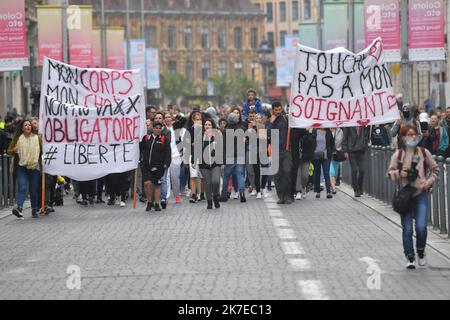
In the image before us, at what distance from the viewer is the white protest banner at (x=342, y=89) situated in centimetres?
2267

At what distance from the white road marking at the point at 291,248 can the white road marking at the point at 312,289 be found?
2673mm

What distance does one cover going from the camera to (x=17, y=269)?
14.1m

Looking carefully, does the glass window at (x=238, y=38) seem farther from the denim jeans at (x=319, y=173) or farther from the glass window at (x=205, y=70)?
the denim jeans at (x=319, y=173)

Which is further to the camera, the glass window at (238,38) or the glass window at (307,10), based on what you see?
the glass window at (307,10)

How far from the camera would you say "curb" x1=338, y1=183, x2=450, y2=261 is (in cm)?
1530

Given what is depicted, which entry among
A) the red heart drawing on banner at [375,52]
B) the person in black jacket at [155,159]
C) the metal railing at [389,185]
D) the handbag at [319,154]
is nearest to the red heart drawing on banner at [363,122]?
the metal railing at [389,185]

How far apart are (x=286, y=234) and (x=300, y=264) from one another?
3580 mm

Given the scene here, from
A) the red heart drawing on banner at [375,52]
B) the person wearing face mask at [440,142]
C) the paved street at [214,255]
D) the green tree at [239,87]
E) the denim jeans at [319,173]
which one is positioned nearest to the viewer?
the paved street at [214,255]

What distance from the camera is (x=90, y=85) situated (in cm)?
2350

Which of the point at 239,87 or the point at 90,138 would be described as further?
the point at 239,87

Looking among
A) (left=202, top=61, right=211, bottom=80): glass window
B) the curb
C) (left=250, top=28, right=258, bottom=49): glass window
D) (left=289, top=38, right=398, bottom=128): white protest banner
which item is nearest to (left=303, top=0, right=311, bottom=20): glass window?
(left=250, top=28, right=258, bottom=49): glass window

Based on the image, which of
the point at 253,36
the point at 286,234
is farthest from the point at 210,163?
the point at 253,36

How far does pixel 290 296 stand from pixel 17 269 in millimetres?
3876

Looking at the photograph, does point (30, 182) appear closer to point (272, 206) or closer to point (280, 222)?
point (272, 206)
